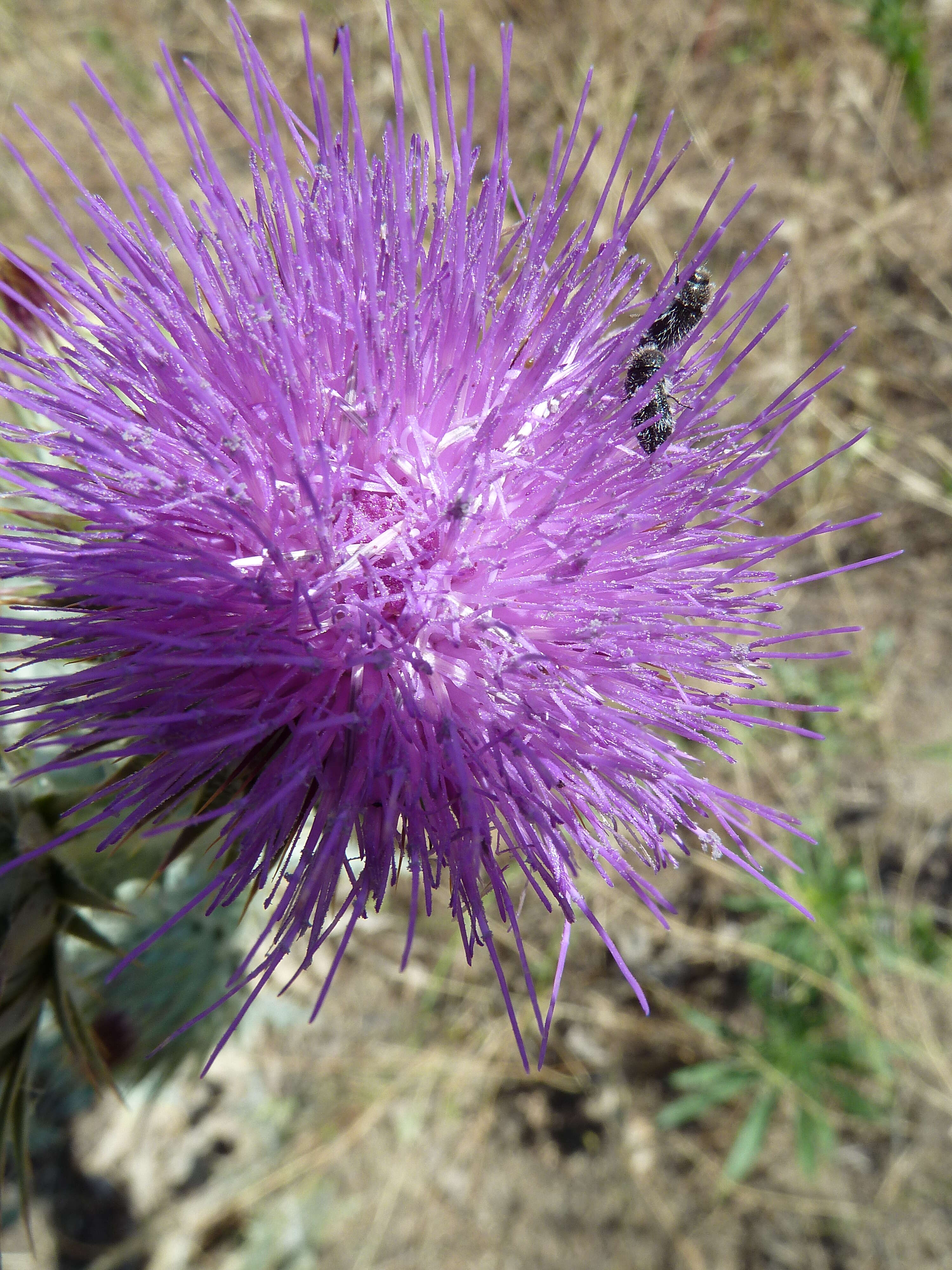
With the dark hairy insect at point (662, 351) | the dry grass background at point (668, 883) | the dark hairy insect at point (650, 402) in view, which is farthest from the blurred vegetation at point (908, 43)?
the dark hairy insect at point (650, 402)

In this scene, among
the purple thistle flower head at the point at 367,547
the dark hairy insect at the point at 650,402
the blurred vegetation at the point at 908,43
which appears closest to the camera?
the purple thistle flower head at the point at 367,547

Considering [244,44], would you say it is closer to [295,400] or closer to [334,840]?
[295,400]

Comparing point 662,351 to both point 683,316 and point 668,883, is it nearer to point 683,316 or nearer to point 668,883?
point 683,316

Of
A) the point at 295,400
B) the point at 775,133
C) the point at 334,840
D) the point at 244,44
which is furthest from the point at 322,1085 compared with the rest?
the point at 775,133

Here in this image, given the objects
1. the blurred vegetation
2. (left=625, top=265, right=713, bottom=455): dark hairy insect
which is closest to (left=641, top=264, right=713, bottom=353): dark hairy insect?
(left=625, top=265, right=713, bottom=455): dark hairy insect

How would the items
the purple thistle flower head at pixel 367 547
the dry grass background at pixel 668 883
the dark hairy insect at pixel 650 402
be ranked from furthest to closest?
1. the dry grass background at pixel 668 883
2. the dark hairy insect at pixel 650 402
3. the purple thistle flower head at pixel 367 547

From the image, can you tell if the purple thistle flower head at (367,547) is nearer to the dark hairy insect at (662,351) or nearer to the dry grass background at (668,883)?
the dark hairy insect at (662,351)
